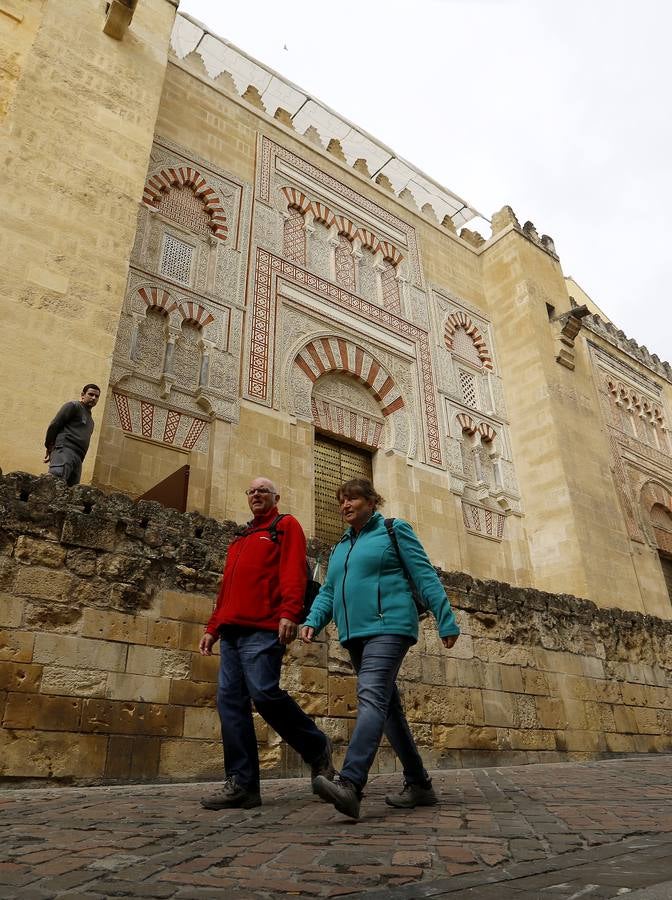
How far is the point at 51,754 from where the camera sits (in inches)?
134

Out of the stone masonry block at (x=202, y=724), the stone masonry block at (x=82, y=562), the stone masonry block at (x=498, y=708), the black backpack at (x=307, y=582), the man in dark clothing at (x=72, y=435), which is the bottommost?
the stone masonry block at (x=202, y=724)

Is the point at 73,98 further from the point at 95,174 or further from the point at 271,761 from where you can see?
the point at 271,761

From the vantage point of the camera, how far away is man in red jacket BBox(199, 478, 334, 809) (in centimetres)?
260

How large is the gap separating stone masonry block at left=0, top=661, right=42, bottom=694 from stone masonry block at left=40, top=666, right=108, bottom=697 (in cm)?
4

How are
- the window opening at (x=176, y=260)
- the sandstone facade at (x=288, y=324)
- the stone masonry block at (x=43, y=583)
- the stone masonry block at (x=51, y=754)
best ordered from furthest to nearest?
1. the window opening at (x=176, y=260)
2. the sandstone facade at (x=288, y=324)
3. the stone masonry block at (x=43, y=583)
4. the stone masonry block at (x=51, y=754)

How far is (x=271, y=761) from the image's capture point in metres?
4.12

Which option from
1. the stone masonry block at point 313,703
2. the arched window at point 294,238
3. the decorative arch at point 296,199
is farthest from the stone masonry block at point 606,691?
the decorative arch at point 296,199

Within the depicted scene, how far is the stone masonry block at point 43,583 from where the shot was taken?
3680mm

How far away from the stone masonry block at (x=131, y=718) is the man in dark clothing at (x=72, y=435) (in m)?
1.78

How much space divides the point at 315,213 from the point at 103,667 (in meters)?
8.59

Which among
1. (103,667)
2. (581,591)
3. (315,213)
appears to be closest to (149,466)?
(103,667)

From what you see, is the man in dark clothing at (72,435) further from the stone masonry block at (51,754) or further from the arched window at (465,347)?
the arched window at (465,347)

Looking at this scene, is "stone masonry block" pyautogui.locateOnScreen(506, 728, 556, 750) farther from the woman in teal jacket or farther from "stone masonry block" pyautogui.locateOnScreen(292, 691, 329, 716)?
the woman in teal jacket

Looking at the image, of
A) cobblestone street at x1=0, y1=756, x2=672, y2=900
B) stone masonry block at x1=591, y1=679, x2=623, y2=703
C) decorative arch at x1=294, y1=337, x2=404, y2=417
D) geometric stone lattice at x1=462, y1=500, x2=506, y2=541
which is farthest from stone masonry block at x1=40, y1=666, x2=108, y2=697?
geometric stone lattice at x1=462, y1=500, x2=506, y2=541
